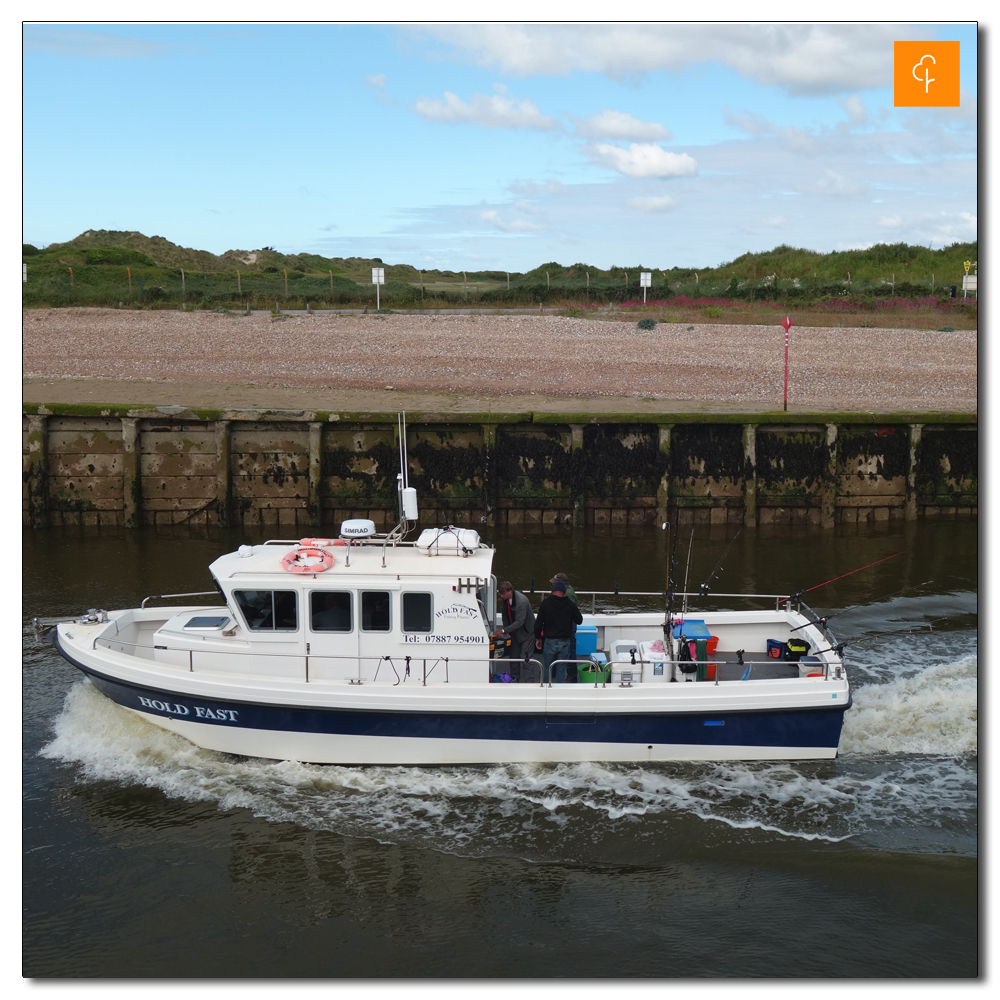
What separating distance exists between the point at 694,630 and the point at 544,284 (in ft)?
106

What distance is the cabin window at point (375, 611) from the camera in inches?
347

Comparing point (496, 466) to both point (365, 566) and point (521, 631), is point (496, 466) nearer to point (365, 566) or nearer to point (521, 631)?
point (521, 631)

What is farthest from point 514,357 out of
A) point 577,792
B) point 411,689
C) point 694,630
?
point 577,792

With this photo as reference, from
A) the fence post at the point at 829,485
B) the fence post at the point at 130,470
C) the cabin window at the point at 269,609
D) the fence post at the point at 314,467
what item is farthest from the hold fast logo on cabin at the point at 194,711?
the fence post at the point at 829,485

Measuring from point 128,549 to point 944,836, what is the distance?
1340cm

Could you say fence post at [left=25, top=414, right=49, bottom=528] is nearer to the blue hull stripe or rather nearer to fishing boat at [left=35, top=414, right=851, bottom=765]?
fishing boat at [left=35, top=414, right=851, bottom=765]

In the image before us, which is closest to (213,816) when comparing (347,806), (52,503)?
(347,806)

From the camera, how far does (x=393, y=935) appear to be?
6.73 meters

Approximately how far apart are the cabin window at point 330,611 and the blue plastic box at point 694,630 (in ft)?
12.1

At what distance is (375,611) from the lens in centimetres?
886

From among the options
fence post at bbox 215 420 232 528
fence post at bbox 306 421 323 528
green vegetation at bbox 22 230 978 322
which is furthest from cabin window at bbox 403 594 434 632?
green vegetation at bbox 22 230 978 322

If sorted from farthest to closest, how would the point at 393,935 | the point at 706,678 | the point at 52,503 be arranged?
the point at 52,503, the point at 706,678, the point at 393,935

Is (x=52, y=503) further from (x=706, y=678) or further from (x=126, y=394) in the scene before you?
(x=706, y=678)

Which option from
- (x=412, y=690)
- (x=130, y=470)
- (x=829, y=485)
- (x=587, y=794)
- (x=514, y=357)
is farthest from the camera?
(x=514, y=357)
